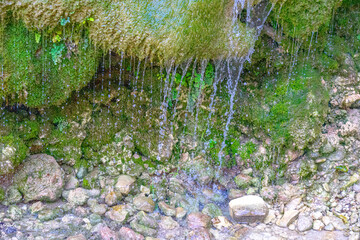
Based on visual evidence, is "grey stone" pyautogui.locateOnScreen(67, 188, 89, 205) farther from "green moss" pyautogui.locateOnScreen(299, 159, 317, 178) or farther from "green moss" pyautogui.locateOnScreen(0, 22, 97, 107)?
"green moss" pyautogui.locateOnScreen(299, 159, 317, 178)

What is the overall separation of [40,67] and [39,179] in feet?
5.25

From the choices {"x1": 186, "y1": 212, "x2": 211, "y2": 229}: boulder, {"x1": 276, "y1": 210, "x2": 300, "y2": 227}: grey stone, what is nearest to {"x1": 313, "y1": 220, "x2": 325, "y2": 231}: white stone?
{"x1": 276, "y1": 210, "x2": 300, "y2": 227}: grey stone

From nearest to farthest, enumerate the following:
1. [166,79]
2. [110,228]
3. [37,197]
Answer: [110,228], [37,197], [166,79]

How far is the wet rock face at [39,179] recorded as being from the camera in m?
4.46

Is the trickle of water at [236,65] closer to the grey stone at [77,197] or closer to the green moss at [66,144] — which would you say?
the grey stone at [77,197]

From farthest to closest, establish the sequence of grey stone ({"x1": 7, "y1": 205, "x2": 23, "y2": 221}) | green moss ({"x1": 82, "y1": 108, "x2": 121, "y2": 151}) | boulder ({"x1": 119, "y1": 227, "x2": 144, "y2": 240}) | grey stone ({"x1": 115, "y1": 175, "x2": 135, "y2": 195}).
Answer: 1. green moss ({"x1": 82, "y1": 108, "x2": 121, "y2": 151})
2. grey stone ({"x1": 115, "y1": 175, "x2": 135, "y2": 195})
3. grey stone ({"x1": 7, "y1": 205, "x2": 23, "y2": 221})
4. boulder ({"x1": 119, "y1": 227, "x2": 144, "y2": 240})

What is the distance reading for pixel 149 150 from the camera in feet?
17.2

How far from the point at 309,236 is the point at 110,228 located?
8.62 ft

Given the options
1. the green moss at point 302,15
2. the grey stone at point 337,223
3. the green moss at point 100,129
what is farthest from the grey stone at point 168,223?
the green moss at point 302,15

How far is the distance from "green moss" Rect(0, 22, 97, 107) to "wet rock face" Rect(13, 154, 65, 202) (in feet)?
2.92

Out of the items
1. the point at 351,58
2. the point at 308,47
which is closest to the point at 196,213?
the point at 308,47

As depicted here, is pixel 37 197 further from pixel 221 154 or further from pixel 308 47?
pixel 308 47

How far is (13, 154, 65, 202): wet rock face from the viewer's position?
446 centimetres

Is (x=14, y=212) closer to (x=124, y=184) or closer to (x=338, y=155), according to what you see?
(x=124, y=184)
